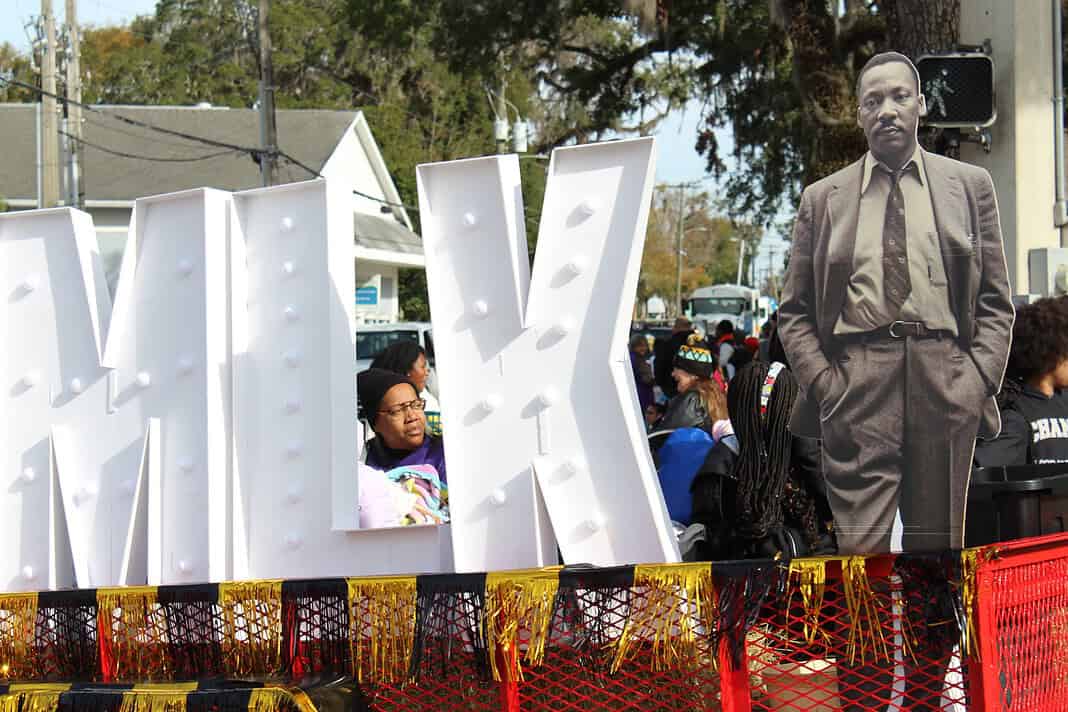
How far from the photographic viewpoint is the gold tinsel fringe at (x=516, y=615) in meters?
3.48

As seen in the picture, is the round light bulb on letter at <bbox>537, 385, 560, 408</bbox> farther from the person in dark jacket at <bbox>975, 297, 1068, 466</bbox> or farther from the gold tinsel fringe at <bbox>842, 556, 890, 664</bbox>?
the person in dark jacket at <bbox>975, 297, 1068, 466</bbox>

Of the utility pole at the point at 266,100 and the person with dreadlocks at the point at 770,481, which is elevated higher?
the utility pole at the point at 266,100

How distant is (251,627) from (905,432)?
2010mm

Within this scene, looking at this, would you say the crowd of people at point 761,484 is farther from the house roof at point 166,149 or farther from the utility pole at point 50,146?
the house roof at point 166,149

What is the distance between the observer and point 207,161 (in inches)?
1431

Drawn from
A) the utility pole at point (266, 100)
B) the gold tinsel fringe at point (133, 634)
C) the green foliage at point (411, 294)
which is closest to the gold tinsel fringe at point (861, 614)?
the gold tinsel fringe at point (133, 634)

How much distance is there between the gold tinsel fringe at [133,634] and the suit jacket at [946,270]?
2115 millimetres

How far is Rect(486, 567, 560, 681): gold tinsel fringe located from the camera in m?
3.48

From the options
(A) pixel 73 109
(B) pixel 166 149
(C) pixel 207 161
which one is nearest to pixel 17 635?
(A) pixel 73 109

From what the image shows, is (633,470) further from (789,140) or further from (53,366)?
(789,140)

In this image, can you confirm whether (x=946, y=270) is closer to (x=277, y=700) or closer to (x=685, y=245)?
(x=277, y=700)

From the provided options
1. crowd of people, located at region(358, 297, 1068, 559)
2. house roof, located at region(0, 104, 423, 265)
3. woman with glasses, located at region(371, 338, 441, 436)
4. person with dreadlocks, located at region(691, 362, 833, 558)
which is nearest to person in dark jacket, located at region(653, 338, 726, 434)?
crowd of people, located at region(358, 297, 1068, 559)

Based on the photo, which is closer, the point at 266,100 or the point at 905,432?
the point at 905,432

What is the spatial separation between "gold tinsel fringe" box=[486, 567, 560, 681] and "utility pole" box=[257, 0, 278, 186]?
2059cm
